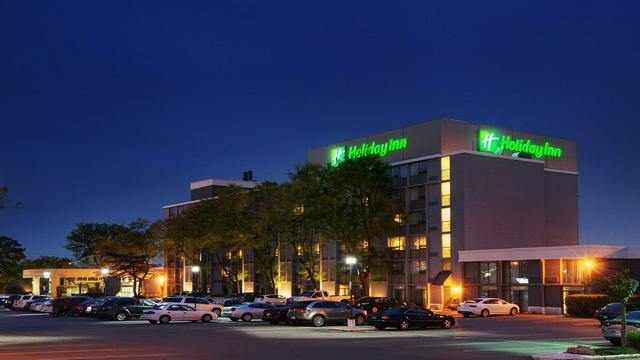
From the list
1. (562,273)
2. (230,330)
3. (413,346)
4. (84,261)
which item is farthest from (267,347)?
(84,261)

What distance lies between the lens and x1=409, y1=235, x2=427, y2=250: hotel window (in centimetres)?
7879

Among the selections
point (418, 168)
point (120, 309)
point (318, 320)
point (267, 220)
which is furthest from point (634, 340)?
point (267, 220)

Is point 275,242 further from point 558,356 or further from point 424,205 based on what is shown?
point 558,356

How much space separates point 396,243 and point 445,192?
29.2ft

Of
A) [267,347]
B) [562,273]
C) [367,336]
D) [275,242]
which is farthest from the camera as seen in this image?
[275,242]

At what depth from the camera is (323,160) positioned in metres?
96.1

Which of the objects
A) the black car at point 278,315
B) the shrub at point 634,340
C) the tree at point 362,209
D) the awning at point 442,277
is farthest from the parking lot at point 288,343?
the tree at point 362,209

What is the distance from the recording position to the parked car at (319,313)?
1886 inches

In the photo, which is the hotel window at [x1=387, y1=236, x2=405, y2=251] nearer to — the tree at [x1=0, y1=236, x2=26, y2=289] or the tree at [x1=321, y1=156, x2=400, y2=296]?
the tree at [x1=321, y1=156, x2=400, y2=296]

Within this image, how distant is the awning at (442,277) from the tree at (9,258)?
293 ft

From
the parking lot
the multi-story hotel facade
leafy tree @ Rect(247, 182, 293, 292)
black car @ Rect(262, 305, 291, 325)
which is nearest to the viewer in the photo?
the parking lot

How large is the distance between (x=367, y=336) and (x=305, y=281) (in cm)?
5778

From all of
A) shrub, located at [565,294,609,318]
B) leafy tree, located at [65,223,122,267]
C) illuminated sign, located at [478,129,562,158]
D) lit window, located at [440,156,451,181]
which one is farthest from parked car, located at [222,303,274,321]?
leafy tree, located at [65,223,122,267]

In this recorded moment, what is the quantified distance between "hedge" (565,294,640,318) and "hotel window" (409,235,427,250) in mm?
19290
